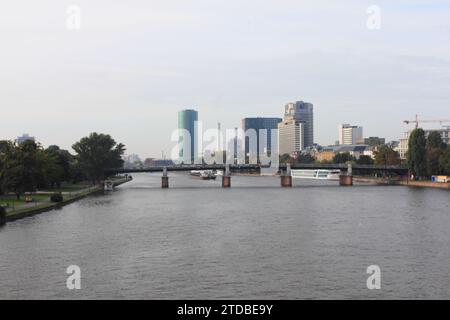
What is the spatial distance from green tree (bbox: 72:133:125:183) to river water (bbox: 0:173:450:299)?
72.3 metres

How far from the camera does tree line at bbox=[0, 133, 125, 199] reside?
237 feet

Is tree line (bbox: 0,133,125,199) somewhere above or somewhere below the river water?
above

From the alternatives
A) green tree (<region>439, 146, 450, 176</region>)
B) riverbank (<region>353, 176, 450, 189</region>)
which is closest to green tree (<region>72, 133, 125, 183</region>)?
riverbank (<region>353, 176, 450, 189</region>)

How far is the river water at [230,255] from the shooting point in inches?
1119

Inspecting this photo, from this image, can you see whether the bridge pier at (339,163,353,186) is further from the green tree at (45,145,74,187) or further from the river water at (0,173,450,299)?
the river water at (0,173,450,299)

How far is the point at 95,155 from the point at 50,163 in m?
37.9

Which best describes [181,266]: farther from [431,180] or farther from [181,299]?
[431,180]

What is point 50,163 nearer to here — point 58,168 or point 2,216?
point 58,168

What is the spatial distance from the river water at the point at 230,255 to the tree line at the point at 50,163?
1280cm

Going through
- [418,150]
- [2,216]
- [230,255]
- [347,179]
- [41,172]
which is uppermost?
[418,150]

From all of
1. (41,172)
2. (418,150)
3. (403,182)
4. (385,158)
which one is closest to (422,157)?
(418,150)

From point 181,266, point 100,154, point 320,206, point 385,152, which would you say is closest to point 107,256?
point 181,266

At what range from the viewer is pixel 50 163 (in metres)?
96.9

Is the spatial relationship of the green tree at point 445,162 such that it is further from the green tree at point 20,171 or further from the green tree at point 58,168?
the green tree at point 20,171
